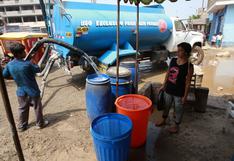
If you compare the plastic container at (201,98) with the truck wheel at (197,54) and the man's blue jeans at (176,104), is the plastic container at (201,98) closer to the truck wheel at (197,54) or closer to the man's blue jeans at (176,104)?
the man's blue jeans at (176,104)

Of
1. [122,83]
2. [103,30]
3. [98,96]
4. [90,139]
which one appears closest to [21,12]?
[103,30]

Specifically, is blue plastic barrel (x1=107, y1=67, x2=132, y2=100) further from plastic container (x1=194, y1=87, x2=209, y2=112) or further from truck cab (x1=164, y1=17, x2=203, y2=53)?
truck cab (x1=164, y1=17, x2=203, y2=53)

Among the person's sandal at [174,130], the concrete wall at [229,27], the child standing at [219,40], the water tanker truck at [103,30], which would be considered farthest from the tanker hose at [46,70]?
the concrete wall at [229,27]

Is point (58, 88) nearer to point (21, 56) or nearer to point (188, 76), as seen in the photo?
point (21, 56)

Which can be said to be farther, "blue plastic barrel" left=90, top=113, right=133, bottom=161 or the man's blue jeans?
the man's blue jeans

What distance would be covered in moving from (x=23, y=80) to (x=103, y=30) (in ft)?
10.8

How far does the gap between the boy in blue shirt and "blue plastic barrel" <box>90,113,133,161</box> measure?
1735 millimetres

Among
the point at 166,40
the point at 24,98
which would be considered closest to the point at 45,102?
the point at 24,98

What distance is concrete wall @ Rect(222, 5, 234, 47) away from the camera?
15742 millimetres

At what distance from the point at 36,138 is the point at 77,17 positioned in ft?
12.0

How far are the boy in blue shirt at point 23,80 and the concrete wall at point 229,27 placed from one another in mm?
17663

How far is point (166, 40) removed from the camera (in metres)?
8.25

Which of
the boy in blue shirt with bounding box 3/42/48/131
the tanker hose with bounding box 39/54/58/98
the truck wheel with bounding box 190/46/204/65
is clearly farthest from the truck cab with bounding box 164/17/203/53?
the boy in blue shirt with bounding box 3/42/48/131

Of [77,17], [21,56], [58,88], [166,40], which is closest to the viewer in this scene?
[21,56]
